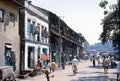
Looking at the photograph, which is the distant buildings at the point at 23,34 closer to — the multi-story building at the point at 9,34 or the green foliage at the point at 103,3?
the multi-story building at the point at 9,34

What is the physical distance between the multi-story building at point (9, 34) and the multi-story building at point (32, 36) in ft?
6.96

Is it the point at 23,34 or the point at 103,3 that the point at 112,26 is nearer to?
the point at 103,3

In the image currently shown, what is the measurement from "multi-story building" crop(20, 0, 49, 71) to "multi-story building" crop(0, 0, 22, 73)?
212 centimetres

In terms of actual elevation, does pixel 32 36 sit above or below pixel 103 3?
below

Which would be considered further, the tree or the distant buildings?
the tree

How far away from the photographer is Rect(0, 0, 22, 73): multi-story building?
25.4 metres

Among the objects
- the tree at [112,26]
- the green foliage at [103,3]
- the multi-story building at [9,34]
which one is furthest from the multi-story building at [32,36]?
the tree at [112,26]

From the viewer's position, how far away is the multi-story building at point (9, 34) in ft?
83.3

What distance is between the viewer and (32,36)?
34.6 m

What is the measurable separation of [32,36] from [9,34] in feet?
25.7

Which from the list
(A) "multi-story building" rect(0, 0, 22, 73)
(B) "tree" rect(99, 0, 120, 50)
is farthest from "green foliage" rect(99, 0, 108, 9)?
(A) "multi-story building" rect(0, 0, 22, 73)

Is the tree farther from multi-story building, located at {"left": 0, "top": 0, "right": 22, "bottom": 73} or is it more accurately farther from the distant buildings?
multi-story building, located at {"left": 0, "top": 0, "right": 22, "bottom": 73}

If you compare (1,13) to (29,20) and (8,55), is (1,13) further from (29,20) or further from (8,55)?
(29,20)

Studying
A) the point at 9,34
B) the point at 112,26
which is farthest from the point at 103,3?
the point at 9,34
